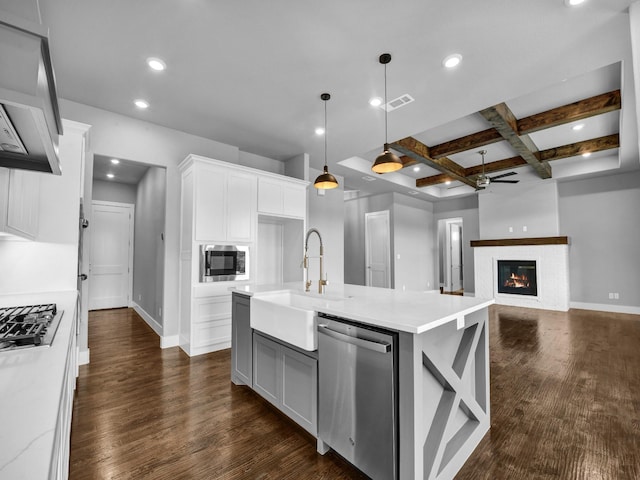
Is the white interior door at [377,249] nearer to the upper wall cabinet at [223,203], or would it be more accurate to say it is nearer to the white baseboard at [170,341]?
the upper wall cabinet at [223,203]

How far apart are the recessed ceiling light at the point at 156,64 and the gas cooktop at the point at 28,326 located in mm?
2200

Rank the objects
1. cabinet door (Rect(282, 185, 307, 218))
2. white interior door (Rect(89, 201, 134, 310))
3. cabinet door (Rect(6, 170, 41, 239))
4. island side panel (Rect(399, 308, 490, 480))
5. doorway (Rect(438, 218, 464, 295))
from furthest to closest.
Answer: doorway (Rect(438, 218, 464, 295)) < white interior door (Rect(89, 201, 134, 310)) < cabinet door (Rect(282, 185, 307, 218)) < cabinet door (Rect(6, 170, 41, 239)) < island side panel (Rect(399, 308, 490, 480))

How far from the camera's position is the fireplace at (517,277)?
22.3 ft

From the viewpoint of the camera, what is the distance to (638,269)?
5.89 m

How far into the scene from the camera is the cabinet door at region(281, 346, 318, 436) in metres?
1.91

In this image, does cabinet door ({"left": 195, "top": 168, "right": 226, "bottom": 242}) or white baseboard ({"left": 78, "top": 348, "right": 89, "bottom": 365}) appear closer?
white baseboard ({"left": 78, "top": 348, "right": 89, "bottom": 365})

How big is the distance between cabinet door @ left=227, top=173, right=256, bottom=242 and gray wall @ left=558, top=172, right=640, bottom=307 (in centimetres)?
708

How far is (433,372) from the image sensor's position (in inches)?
66.4

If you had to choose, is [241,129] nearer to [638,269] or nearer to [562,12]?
[562,12]

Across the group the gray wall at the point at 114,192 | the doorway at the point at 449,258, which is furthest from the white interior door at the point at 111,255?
the doorway at the point at 449,258

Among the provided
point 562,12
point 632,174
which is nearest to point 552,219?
point 632,174

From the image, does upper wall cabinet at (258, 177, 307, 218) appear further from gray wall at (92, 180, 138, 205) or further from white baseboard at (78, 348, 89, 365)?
gray wall at (92, 180, 138, 205)

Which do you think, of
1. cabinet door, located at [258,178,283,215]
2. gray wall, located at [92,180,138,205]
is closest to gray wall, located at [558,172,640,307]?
cabinet door, located at [258,178,283,215]

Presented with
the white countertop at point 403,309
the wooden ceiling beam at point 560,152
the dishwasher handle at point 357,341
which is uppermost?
the wooden ceiling beam at point 560,152
